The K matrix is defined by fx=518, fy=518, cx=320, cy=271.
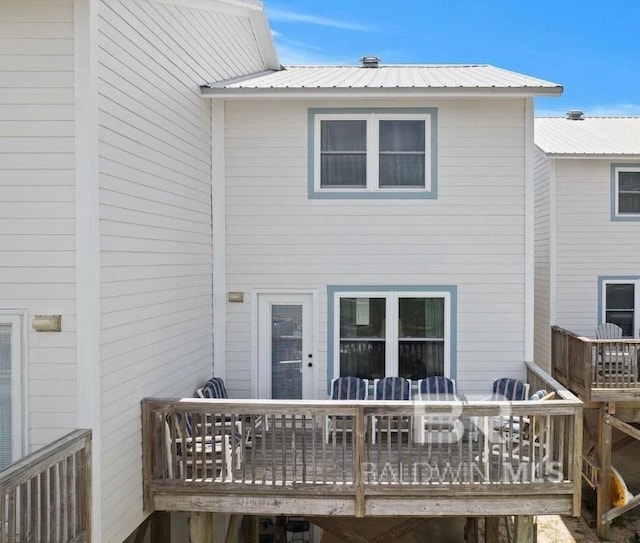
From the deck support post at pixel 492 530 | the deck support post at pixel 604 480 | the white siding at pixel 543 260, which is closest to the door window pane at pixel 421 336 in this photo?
the deck support post at pixel 492 530

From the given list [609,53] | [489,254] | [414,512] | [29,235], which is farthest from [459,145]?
[609,53]

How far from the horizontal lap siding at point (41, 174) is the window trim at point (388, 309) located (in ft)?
12.5

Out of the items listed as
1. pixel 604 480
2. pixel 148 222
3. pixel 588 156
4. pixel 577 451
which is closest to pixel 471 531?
pixel 604 480

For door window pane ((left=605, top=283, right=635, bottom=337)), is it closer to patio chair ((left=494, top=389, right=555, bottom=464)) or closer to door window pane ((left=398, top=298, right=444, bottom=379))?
door window pane ((left=398, top=298, right=444, bottom=379))

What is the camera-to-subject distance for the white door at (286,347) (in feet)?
24.4

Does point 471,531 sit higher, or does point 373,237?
point 373,237

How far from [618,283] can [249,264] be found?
867 cm

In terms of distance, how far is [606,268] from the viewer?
11477 mm

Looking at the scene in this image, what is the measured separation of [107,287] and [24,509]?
1.76 meters

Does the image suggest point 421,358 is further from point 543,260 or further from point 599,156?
point 599,156

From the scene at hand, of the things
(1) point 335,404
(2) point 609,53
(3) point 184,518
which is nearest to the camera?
(1) point 335,404

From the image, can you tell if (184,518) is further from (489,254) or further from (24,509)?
(489,254)

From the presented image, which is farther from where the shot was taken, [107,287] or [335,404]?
[335,404]

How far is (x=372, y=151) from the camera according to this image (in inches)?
287
